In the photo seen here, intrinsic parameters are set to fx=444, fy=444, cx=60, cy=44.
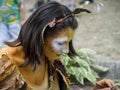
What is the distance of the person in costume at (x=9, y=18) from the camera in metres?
6.84

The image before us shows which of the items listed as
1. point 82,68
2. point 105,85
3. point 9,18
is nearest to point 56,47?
point 105,85

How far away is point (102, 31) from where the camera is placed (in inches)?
339

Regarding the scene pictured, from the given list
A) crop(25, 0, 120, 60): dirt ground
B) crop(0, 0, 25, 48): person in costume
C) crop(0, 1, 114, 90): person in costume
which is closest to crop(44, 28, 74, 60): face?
crop(0, 1, 114, 90): person in costume

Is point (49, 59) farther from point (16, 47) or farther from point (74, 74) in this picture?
point (74, 74)

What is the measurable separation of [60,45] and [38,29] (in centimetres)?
28

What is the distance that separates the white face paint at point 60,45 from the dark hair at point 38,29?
0.26 feet

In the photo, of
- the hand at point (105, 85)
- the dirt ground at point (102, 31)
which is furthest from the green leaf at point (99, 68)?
the hand at point (105, 85)

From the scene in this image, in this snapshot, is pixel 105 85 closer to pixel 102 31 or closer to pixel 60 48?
pixel 60 48

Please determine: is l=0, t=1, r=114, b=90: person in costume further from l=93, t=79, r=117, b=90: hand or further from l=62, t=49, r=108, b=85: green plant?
l=62, t=49, r=108, b=85: green plant

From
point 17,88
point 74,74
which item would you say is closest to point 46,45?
point 17,88

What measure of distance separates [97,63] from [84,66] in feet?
0.81

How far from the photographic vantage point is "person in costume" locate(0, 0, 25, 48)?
6.84m

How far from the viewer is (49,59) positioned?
9.96 ft

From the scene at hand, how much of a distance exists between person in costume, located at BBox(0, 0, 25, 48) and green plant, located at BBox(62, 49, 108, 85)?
1.19m
